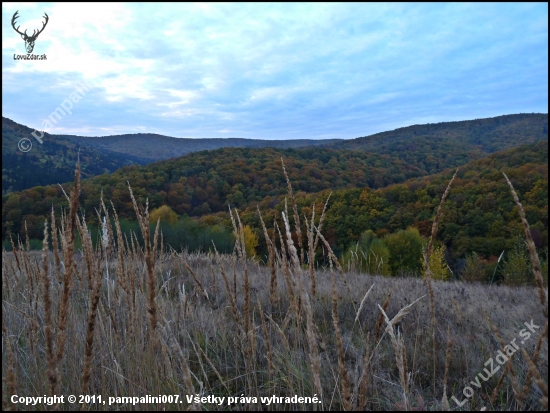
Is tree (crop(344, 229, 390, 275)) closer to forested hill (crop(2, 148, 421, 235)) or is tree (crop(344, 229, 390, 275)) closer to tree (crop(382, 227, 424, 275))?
tree (crop(382, 227, 424, 275))

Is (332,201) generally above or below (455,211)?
above

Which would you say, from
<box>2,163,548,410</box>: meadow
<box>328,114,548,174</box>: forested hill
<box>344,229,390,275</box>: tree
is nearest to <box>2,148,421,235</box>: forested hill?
<box>328,114,548,174</box>: forested hill

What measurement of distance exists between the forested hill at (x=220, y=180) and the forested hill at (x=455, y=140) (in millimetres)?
12232

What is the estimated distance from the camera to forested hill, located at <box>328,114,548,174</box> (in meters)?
81.5

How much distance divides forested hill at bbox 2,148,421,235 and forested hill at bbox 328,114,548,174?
12.2 meters

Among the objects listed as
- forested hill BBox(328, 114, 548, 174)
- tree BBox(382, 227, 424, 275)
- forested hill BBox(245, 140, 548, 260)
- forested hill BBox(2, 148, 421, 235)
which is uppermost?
forested hill BBox(328, 114, 548, 174)

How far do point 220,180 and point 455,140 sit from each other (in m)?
84.3

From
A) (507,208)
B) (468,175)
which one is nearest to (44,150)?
(507,208)

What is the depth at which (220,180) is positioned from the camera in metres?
Result: 48.7

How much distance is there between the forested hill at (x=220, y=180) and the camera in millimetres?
29781

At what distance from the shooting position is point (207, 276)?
17.6 feet

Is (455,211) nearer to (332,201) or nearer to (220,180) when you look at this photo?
(332,201)

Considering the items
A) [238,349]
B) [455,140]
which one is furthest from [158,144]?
[238,349]

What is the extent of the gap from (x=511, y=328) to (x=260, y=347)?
96.5 inches
